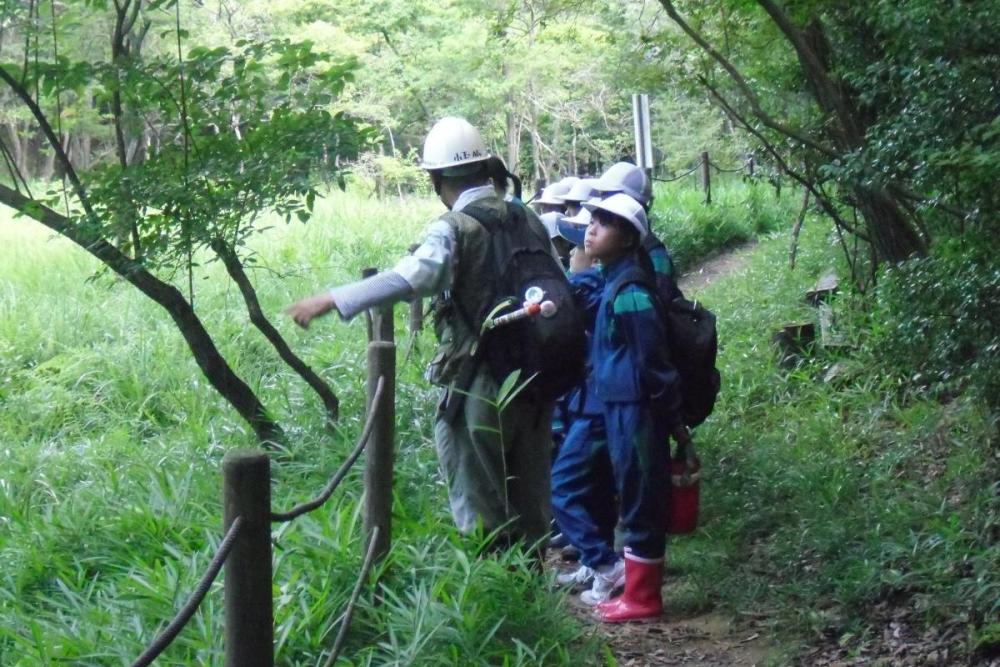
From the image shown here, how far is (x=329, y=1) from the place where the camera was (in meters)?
20.9

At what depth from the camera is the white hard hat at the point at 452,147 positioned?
4.17 meters

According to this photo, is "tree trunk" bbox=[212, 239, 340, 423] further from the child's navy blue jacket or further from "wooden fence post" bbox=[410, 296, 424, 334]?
the child's navy blue jacket

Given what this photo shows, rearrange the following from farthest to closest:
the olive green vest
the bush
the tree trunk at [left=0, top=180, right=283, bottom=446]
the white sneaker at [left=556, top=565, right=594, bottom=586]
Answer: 1. the tree trunk at [left=0, top=180, right=283, bottom=446]
2. the white sneaker at [left=556, top=565, right=594, bottom=586]
3. the bush
4. the olive green vest

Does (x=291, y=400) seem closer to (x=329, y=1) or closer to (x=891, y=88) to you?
(x=891, y=88)

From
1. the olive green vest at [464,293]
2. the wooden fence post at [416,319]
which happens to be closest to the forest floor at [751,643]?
the olive green vest at [464,293]

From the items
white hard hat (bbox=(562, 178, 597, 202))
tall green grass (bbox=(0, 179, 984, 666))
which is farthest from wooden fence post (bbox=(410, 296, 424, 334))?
white hard hat (bbox=(562, 178, 597, 202))

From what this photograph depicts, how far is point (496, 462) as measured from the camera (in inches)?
167

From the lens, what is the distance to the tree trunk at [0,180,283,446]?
5465mm

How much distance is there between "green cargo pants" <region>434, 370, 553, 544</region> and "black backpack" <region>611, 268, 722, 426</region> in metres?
0.65

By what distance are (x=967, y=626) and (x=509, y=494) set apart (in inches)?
68.1

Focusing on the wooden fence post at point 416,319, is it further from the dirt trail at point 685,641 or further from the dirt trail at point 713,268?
the dirt trail at point 713,268

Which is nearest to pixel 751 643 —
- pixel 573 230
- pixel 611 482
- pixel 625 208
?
pixel 611 482

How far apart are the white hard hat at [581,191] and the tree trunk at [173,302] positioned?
2.05 meters

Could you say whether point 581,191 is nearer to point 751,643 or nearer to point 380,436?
point 751,643
